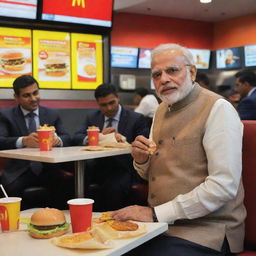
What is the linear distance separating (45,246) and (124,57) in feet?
26.2

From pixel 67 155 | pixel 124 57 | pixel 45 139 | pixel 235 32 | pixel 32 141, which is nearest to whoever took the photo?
pixel 67 155

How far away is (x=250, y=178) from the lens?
197 centimetres

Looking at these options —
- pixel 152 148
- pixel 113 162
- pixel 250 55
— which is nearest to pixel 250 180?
pixel 152 148

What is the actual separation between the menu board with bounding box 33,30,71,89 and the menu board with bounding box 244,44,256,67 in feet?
20.1

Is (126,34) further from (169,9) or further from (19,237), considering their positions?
(19,237)

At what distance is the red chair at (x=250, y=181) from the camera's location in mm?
1940

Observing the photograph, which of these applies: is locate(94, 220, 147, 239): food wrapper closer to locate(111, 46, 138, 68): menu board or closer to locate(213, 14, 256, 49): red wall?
locate(111, 46, 138, 68): menu board

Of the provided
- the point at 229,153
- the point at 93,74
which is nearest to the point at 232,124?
the point at 229,153

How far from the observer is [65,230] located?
1.38 meters

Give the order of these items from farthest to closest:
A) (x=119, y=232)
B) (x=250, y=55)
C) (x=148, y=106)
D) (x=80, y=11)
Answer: (x=250, y=55) < (x=148, y=106) < (x=80, y=11) < (x=119, y=232)

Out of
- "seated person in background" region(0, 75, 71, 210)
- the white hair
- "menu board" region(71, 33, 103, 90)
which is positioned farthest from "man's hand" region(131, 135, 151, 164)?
"menu board" region(71, 33, 103, 90)

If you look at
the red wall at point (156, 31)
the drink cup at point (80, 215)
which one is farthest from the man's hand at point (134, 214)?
the red wall at point (156, 31)

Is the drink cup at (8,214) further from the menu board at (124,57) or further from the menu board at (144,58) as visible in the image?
the menu board at (144,58)

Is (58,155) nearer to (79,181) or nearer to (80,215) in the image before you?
(79,181)
